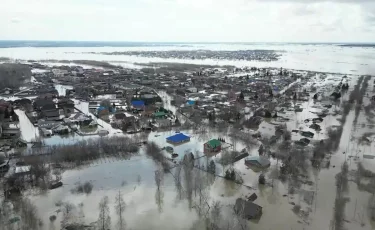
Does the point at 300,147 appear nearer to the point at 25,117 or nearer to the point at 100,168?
the point at 100,168

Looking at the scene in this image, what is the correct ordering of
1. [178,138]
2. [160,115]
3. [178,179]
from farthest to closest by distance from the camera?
[160,115] < [178,138] < [178,179]

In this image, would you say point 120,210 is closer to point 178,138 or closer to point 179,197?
point 179,197

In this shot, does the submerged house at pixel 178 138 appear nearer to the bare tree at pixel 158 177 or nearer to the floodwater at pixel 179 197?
the floodwater at pixel 179 197

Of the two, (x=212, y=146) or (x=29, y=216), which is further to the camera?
(x=212, y=146)

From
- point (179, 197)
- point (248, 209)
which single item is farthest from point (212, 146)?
point (248, 209)

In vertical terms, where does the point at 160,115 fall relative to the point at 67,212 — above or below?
above

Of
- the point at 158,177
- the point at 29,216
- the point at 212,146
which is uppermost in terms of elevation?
the point at 212,146
